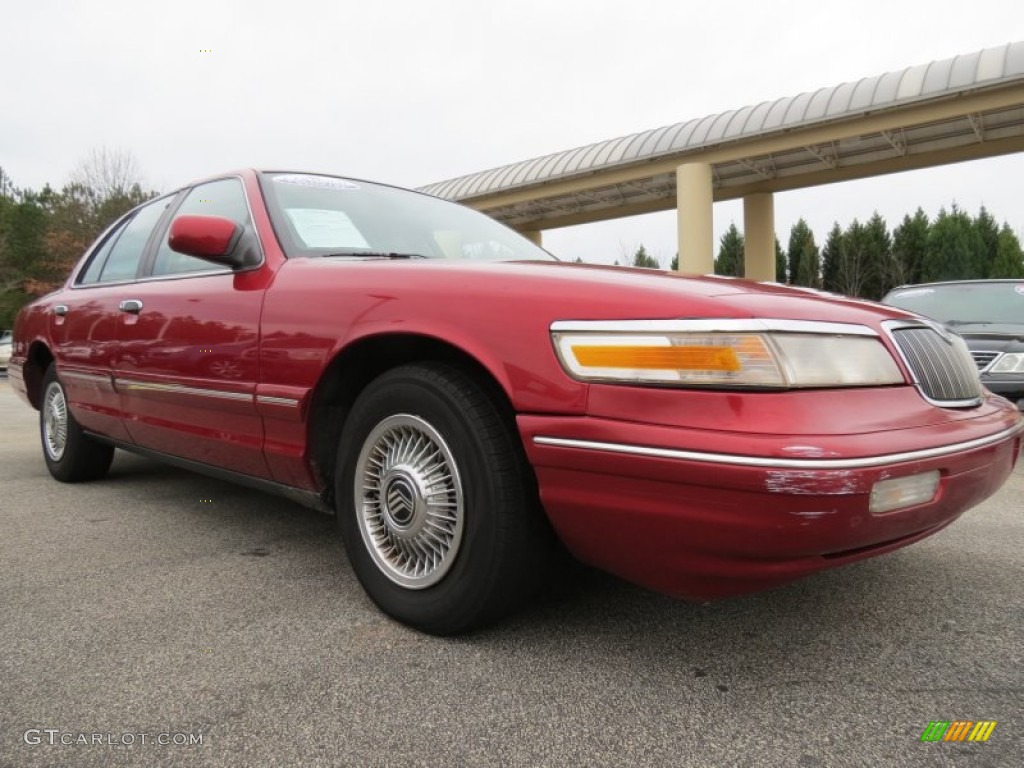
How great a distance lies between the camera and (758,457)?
4.57ft

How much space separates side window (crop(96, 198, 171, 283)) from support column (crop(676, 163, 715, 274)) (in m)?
11.6

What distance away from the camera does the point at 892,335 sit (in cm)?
174

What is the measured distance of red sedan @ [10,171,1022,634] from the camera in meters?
1.46

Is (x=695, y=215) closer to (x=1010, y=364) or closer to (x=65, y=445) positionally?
(x=1010, y=364)

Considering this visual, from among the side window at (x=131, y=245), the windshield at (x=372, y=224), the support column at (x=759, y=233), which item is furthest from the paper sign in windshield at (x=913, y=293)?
the support column at (x=759, y=233)

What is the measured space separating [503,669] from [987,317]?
581 cm

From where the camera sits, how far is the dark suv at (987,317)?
4.82 metres

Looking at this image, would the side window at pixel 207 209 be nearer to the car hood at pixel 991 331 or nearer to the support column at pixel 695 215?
the car hood at pixel 991 331

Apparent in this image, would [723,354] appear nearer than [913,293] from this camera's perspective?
Yes

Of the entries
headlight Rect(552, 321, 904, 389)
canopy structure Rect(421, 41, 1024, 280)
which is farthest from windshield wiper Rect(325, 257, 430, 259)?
canopy structure Rect(421, 41, 1024, 280)

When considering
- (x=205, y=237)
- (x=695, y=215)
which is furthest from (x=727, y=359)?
(x=695, y=215)

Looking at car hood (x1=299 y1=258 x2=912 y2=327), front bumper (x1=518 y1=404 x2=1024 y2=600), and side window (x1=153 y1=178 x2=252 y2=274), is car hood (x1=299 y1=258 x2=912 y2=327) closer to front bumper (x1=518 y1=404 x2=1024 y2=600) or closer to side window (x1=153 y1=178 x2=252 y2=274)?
front bumper (x1=518 y1=404 x2=1024 y2=600)

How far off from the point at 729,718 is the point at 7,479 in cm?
423

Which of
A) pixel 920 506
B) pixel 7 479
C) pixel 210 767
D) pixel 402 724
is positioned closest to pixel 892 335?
pixel 920 506
